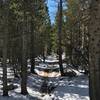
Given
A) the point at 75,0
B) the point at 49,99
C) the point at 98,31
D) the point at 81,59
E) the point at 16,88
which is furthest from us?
the point at 75,0

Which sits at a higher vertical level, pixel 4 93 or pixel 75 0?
pixel 75 0

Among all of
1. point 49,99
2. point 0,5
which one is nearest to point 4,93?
point 49,99

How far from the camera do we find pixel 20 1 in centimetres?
2034

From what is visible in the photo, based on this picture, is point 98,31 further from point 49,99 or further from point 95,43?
point 49,99

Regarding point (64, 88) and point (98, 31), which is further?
point (64, 88)

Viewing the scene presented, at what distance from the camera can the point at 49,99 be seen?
699 inches

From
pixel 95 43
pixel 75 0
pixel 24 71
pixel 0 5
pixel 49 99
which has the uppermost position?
pixel 75 0

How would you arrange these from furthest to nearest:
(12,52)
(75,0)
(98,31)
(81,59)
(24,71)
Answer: (75,0) < (81,59) < (12,52) < (24,71) < (98,31)

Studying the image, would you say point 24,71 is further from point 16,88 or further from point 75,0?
point 75,0

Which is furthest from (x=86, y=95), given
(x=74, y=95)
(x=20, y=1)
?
(x=20, y=1)

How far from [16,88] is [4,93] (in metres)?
3.08


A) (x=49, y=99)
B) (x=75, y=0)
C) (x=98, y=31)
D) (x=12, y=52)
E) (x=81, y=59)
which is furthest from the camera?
(x=75, y=0)

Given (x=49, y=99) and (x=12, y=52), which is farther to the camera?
(x=12, y=52)

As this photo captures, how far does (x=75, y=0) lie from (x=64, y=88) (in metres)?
15.9
